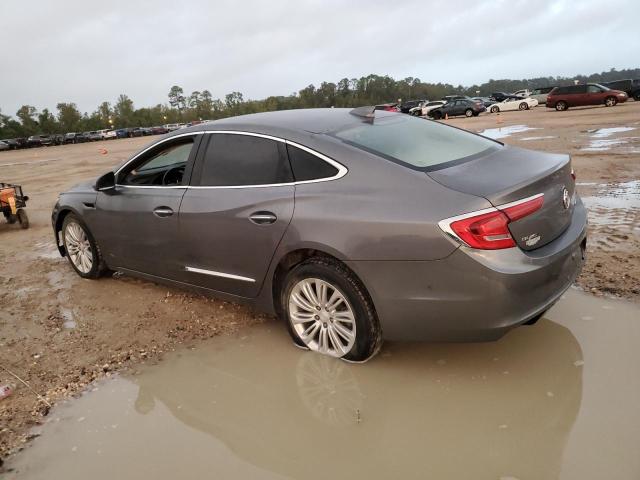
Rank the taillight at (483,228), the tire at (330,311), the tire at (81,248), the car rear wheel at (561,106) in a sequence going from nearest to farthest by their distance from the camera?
the taillight at (483,228)
the tire at (330,311)
the tire at (81,248)
the car rear wheel at (561,106)

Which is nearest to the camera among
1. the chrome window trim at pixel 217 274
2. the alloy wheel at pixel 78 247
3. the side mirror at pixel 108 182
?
the chrome window trim at pixel 217 274

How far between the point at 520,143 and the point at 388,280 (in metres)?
13.6

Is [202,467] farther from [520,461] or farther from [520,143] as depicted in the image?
[520,143]

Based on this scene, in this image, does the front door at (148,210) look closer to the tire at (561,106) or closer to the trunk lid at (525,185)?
the trunk lid at (525,185)

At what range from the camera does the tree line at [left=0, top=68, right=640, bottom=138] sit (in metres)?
101

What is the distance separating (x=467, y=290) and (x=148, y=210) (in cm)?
278

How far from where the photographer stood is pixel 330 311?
3.39m

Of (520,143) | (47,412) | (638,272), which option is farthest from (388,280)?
(520,143)

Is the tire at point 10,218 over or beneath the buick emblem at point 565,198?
beneath

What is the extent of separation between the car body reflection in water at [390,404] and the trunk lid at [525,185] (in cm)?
85

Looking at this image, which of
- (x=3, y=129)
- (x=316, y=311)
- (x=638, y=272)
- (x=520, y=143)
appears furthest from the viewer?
(x=3, y=129)

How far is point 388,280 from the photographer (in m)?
3.01

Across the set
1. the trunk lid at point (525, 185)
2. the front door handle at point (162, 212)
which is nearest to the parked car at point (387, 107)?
the trunk lid at point (525, 185)

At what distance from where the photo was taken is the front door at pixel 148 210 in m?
4.25
